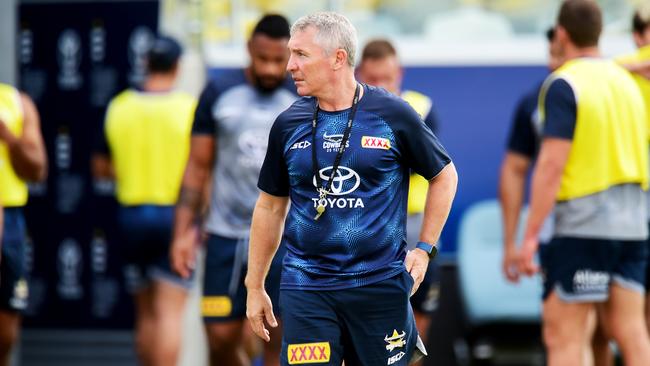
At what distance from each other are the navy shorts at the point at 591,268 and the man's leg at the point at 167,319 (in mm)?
3193

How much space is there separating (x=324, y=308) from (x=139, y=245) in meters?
4.28

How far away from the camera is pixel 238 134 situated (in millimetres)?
7840

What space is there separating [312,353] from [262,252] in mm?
536

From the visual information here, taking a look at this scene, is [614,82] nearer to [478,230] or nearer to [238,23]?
[478,230]

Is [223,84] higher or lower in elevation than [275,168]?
higher

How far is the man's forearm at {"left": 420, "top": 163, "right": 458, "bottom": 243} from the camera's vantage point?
18.8ft

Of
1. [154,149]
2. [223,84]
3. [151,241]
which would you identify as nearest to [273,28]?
[223,84]

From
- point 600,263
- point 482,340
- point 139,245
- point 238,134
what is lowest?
point 482,340

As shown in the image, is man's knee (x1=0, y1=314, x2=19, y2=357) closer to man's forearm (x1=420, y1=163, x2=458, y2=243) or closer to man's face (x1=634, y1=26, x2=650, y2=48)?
man's forearm (x1=420, y1=163, x2=458, y2=243)

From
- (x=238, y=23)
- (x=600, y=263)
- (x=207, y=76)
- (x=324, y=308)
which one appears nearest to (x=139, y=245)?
(x=207, y=76)

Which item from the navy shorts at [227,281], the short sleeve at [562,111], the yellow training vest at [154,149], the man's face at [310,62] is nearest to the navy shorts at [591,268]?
the short sleeve at [562,111]

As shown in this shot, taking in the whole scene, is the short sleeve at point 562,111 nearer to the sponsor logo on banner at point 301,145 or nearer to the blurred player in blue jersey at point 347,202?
the blurred player in blue jersey at point 347,202

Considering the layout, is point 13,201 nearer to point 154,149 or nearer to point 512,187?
point 154,149

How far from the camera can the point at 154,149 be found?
32.0 ft
